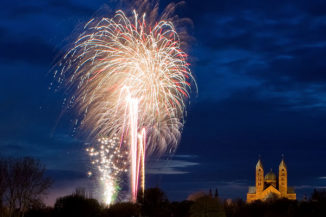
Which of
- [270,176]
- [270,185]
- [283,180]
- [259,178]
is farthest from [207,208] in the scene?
[270,176]

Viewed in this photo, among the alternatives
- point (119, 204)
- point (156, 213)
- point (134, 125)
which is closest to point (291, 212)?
point (156, 213)

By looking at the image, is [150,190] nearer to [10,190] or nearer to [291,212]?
[10,190]

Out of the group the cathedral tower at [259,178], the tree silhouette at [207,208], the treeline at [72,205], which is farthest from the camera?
the cathedral tower at [259,178]

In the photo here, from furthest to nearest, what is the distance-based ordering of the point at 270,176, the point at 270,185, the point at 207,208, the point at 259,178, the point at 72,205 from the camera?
the point at 270,176
the point at 259,178
the point at 270,185
the point at 72,205
the point at 207,208

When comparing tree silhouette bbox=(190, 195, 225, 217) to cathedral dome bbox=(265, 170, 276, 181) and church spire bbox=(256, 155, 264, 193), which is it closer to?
church spire bbox=(256, 155, 264, 193)

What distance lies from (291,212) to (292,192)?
320ft

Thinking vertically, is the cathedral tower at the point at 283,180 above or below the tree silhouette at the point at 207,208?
below

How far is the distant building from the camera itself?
142 m

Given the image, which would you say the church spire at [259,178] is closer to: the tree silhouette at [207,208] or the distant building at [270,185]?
the distant building at [270,185]

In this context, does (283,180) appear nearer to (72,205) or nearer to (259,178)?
(259,178)

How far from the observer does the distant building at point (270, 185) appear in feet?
465

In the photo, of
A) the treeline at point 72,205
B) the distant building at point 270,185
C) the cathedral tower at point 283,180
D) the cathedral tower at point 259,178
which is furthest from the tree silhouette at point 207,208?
the cathedral tower at point 259,178

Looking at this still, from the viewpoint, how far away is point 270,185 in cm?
14325

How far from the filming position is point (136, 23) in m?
35.1
